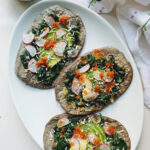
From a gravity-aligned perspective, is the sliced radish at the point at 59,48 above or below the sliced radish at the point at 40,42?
above

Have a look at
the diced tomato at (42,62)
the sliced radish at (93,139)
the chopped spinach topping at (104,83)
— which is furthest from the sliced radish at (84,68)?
the sliced radish at (93,139)

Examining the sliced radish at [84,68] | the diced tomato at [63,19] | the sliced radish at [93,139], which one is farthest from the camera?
the diced tomato at [63,19]

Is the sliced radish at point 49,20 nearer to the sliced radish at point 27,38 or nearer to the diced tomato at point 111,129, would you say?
the sliced radish at point 27,38

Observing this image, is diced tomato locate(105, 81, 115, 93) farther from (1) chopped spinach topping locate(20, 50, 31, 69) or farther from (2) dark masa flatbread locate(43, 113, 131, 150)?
(1) chopped spinach topping locate(20, 50, 31, 69)

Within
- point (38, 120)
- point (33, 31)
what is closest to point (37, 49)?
point (33, 31)

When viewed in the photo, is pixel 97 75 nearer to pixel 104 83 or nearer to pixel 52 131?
pixel 104 83

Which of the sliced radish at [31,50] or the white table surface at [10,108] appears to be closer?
the sliced radish at [31,50]

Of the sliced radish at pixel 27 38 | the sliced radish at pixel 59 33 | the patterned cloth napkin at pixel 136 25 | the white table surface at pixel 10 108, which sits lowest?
the white table surface at pixel 10 108

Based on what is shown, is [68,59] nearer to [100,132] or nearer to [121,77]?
[121,77]
